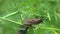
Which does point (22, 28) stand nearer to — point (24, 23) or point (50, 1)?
point (24, 23)

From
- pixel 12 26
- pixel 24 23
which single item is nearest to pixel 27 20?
pixel 24 23

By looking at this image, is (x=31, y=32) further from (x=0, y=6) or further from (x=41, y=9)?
(x=0, y=6)

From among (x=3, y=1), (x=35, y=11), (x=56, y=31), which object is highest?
(x=3, y=1)

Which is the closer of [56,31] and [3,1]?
[56,31]

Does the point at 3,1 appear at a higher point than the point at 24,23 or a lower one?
higher

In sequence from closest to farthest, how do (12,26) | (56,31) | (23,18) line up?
(56,31) → (23,18) → (12,26)

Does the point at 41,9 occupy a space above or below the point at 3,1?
below

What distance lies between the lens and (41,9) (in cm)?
126

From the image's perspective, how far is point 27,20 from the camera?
1.16 m

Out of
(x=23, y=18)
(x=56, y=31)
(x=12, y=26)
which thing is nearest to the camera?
(x=56, y=31)

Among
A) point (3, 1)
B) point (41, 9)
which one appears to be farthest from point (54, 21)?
point (3, 1)

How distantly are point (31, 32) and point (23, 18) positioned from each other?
0.35 ft

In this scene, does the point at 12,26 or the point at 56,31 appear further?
the point at 12,26

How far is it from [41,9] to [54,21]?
12cm
